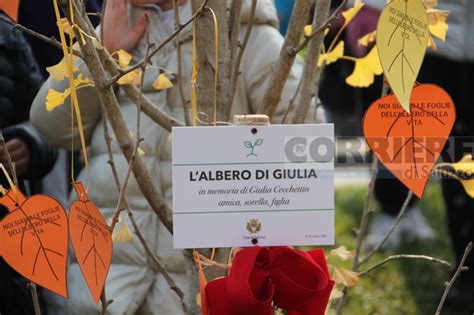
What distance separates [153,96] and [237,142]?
31.2 inches

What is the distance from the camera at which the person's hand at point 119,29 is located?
73.8 inches

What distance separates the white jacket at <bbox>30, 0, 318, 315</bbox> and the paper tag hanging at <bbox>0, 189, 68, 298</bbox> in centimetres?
62

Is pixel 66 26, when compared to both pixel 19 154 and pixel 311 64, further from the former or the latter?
pixel 19 154

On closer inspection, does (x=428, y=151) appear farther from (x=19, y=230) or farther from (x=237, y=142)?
(x=19, y=230)

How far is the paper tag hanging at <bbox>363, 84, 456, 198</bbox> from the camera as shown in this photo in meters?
1.38

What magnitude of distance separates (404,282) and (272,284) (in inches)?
126

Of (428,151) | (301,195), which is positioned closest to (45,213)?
(301,195)

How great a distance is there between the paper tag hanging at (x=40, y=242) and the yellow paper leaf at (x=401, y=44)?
1.63 ft

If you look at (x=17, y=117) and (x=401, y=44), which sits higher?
(x=401, y=44)

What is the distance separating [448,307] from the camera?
3689 millimetres

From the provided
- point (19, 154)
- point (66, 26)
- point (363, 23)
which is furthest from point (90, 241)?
point (363, 23)

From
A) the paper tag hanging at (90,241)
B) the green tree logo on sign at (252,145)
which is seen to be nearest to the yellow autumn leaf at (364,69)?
the green tree logo on sign at (252,145)

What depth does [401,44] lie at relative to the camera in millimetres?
1286

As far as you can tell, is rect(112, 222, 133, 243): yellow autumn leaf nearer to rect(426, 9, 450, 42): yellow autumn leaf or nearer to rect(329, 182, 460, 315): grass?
rect(426, 9, 450, 42): yellow autumn leaf
